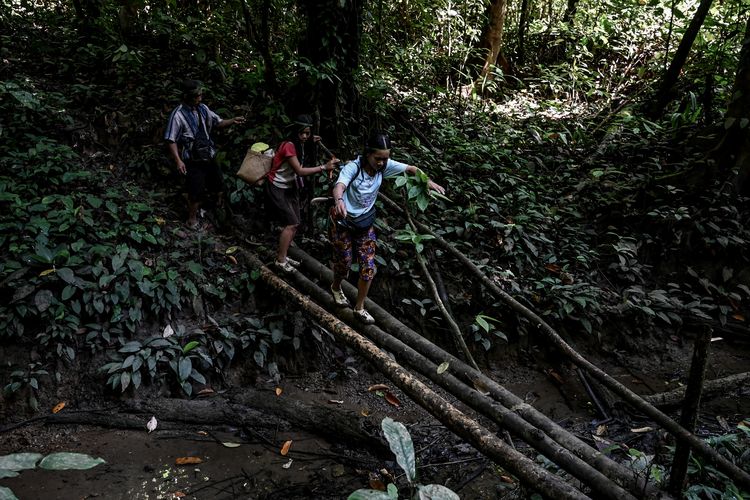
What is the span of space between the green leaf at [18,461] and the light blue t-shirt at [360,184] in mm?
3459

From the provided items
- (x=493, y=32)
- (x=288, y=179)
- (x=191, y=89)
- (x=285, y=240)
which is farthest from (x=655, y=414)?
(x=493, y=32)

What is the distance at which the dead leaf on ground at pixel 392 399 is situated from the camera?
19.2 ft

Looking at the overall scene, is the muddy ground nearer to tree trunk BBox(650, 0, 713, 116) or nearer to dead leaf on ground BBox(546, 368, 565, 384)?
dead leaf on ground BBox(546, 368, 565, 384)

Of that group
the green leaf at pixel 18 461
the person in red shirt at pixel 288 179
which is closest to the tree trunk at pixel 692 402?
the green leaf at pixel 18 461

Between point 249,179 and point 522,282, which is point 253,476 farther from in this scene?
point 522,282

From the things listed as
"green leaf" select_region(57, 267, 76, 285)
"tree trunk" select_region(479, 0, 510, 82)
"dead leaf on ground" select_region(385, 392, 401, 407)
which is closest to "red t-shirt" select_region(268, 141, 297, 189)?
"green leaf" select_region(57, 267, 76, 285)

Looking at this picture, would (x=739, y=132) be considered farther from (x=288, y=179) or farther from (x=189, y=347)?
(x=189, y=347)

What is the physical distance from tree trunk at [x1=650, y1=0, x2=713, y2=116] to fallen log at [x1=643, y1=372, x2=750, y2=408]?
21.8ft

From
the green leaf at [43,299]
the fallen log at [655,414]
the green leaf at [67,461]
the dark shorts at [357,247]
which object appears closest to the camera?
the green leaf at [67,461]

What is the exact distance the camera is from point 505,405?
14.4 ft

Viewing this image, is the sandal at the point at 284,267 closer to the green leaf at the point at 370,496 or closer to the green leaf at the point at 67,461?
the green leaf at the point at 370,496

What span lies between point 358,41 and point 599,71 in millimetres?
7821

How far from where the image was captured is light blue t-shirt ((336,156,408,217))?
15.3 ft

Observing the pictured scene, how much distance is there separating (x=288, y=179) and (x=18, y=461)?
463 cm
